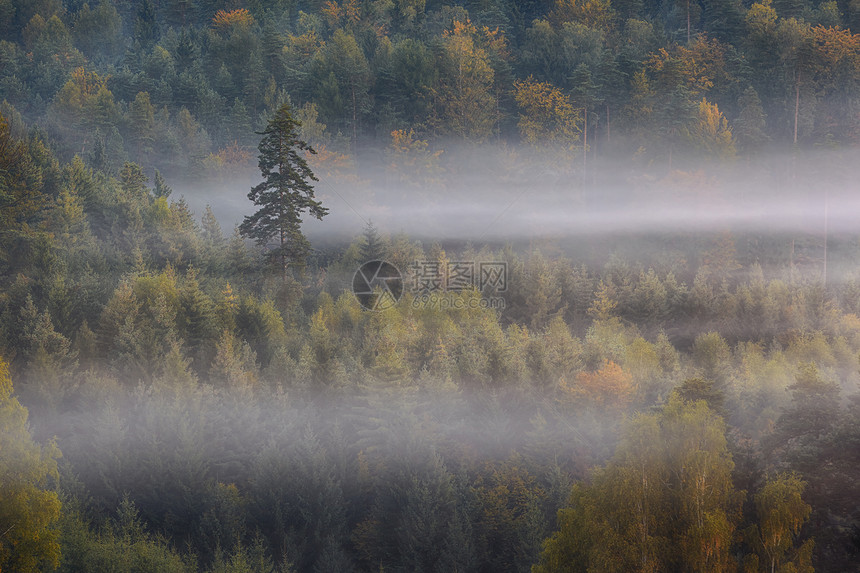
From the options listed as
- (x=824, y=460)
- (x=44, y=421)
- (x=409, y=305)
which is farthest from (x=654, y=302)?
(x=44, y=421)

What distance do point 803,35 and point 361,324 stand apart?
72.7 meters

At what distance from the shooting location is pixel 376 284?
88438 mm

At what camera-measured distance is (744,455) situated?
43656 millimetres

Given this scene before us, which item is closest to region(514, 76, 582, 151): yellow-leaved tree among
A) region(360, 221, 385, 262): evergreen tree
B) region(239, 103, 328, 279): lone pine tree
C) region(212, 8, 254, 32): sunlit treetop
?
region(360, 221, 385, 262): evergreen tree

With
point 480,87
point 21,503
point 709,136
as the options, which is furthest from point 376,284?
point 21,503

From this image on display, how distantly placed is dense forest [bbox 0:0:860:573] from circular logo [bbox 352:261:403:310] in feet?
3.67

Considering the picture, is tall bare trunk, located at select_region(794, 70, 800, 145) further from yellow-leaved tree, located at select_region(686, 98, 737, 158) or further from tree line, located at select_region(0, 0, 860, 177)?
yellow-leaved tree, located at select_region(686, 98, 737, 158)

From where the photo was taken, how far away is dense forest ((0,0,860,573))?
43.3 metres

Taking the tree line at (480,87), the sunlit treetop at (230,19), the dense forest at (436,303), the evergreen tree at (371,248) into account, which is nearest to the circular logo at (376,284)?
the evergreen tree at (371,248)

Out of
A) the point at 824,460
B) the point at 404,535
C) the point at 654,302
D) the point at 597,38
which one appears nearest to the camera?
the point at 824,460

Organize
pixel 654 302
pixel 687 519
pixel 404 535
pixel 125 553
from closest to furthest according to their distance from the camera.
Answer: pixel 687 519, pixel 125 553, pixel 404 535, pixel 654 302

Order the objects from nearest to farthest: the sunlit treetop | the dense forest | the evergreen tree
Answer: the dense forest
the evergreen tree
the sunlit treetop

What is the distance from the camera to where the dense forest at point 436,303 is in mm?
43312

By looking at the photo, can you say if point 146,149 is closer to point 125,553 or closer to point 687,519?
point 125,553
